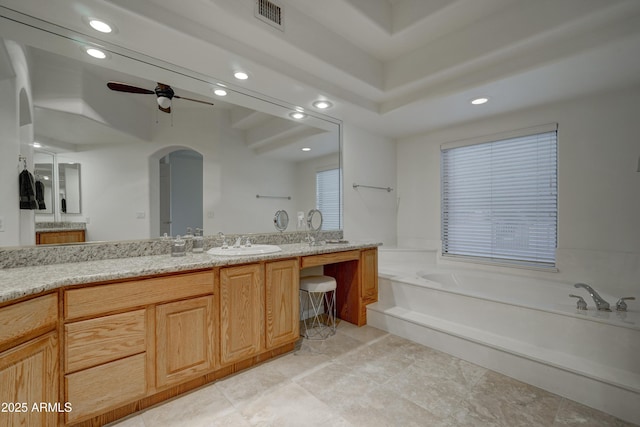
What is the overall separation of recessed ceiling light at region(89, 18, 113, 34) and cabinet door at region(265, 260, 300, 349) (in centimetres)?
173

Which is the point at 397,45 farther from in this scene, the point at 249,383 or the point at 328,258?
the point at 249,383

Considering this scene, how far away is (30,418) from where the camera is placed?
3.90ft

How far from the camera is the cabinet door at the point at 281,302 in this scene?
205cm

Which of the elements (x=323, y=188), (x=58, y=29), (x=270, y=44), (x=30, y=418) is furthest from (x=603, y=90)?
(x=30, y=418)

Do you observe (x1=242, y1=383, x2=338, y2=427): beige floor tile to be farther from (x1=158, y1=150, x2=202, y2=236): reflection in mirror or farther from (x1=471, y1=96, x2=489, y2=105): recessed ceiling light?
(x1=471, y1=96, x2=489, y2=105): recessed ceiling light

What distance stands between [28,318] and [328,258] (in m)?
1.81

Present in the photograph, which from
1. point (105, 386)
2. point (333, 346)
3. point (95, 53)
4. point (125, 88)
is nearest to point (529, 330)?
point (333, 346)

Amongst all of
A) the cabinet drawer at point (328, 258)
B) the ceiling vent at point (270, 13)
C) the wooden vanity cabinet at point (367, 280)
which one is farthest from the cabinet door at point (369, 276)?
the ceiling vent at point (270, 13)

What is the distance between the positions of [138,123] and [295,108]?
4.56 feet

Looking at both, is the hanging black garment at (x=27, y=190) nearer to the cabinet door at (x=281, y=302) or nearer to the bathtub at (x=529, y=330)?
the cabinet door at (x=281, y=302)

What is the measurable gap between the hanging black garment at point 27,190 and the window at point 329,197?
220cm

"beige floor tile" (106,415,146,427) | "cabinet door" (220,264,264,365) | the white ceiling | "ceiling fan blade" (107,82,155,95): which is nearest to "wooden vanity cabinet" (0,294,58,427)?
"beige floor tile" (106,415,146,427)

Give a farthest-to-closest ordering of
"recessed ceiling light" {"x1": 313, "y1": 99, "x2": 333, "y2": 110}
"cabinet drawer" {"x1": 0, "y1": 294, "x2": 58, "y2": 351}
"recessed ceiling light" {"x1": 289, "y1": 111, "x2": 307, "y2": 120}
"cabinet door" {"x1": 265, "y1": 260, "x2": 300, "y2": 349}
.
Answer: "recessed ceiling light" {"x1": 289, "y1": 111, "x2": 307, "y2": 120}
"recessed ceiling light" {"x1": 313, "y1": 99, "x2": 333, "y2": 110}
"cabinet door" {"x1": 265, "y1": 260, "x2": 300, "y2": 349}
"cabinet drawer" {"x1": 0, "y1": 294, "x2": 58, "y2": 351}

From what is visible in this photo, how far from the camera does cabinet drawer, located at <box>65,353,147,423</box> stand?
1.35 metres
